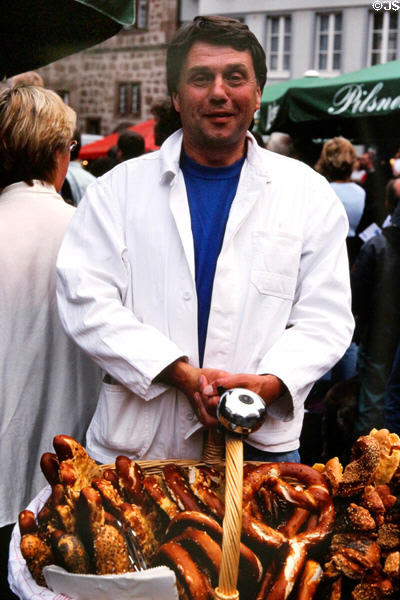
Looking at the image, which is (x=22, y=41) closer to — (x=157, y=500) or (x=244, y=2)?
(x=157, y=500)

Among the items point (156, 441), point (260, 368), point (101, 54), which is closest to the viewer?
point (260, 368)

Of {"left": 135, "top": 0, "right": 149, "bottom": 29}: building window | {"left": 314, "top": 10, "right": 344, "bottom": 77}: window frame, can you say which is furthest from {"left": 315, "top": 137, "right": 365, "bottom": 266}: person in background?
{"left": 135, "top": 0, "right": 149, "bottom": 29}: building window

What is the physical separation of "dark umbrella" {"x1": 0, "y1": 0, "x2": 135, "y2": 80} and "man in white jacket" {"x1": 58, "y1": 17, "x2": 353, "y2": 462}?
58 centimetres

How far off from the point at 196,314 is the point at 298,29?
18.5m

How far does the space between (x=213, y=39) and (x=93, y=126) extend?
81.7 ft

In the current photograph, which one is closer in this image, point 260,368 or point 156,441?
point 260,368

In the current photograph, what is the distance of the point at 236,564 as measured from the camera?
120 cm

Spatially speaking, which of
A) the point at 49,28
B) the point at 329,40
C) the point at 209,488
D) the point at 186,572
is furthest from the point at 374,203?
the point at 329,40

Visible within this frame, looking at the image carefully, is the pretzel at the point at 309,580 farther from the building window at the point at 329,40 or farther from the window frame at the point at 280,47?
the building window at the point at 329,40

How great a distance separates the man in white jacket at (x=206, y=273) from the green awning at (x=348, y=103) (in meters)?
4.24

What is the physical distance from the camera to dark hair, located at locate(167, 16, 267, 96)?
183 cm

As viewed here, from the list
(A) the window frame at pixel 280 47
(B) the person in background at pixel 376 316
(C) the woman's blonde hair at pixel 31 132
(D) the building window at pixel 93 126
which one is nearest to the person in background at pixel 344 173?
(B) the person in background at pixel 376 316

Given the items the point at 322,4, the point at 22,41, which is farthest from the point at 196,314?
the point at 322,4

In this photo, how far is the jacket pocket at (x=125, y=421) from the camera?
5.98 feet
